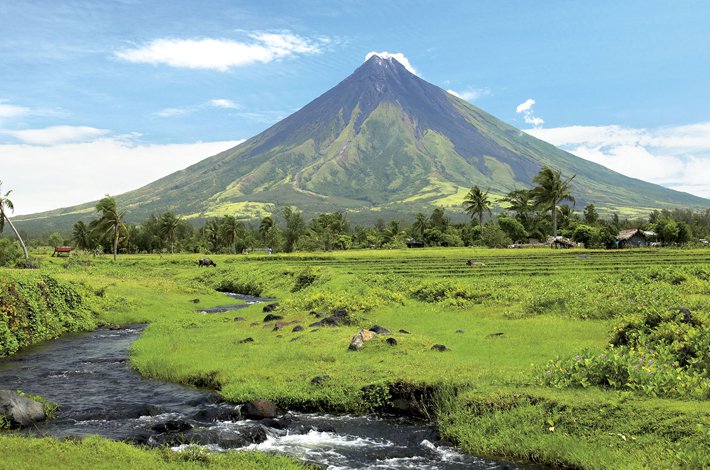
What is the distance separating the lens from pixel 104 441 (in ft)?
39.8

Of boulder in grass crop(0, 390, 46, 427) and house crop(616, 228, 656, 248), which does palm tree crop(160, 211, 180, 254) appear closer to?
house crop(616, 228, 656, 248)

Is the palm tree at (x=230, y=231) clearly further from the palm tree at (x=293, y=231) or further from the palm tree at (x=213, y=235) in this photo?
the palm tree at (x=293, y=231)

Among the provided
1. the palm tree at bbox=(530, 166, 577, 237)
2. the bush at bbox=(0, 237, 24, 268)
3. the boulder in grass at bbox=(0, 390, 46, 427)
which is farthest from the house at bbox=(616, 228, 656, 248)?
the boulder in grass at bbox=(0, 390, 46, 427)

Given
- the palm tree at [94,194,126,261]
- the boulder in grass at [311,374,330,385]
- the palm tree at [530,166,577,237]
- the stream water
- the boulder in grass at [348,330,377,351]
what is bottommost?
the stream water

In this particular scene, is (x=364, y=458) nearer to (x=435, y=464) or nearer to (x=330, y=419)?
(x=435, y=464)

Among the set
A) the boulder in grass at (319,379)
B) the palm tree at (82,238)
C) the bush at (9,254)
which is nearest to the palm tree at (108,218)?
the bush at (9,254)

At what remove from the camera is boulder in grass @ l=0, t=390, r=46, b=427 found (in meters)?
14.5

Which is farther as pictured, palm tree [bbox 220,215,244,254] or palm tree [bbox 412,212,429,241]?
palm tree [bbox 412,212,429,241]

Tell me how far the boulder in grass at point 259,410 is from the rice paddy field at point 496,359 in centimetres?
100

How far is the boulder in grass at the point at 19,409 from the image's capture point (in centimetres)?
1452

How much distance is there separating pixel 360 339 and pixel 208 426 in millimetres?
8554

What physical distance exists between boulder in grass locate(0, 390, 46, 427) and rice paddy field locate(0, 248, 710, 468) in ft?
11.9

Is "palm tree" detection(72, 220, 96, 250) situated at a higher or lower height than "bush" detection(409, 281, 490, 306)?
higher

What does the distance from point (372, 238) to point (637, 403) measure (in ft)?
435
